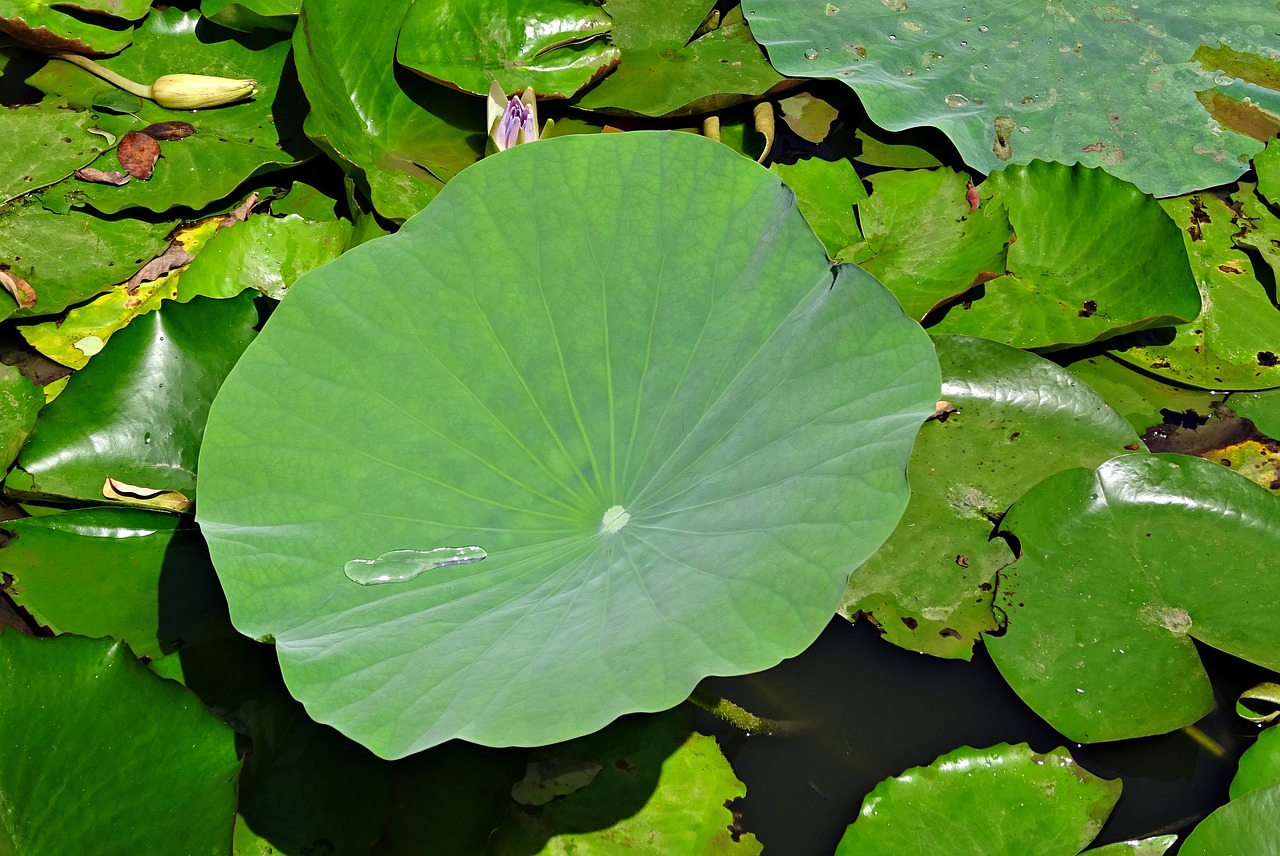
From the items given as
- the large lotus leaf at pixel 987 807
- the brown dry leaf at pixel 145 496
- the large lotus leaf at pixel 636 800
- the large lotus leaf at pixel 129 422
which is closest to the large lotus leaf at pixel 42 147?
the large lotus leaf at pixel 129 422

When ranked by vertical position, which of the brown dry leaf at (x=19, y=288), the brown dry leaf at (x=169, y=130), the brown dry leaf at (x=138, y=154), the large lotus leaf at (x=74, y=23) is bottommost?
the brown dry leaf at (x=19, y=288)

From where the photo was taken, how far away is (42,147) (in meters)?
2.93

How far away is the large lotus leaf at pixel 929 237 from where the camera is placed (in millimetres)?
2658

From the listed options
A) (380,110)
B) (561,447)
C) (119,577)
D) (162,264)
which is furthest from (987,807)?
(162,264)

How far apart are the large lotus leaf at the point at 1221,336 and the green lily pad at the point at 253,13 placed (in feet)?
9.35

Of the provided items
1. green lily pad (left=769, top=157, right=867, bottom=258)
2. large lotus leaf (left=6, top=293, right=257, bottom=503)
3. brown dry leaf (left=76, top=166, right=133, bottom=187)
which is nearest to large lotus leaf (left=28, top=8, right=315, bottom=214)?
brown dry leaf (left=76, top=166, right=133, bottom=187)

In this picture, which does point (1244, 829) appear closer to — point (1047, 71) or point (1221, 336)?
point (1221, 336)

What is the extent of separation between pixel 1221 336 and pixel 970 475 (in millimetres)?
988

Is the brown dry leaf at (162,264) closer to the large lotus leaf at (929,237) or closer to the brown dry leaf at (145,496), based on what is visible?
the brown dry leaf at (145,496)

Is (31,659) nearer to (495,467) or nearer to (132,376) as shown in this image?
(132,376)

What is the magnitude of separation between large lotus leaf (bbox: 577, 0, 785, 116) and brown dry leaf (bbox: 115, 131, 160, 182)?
1367mm

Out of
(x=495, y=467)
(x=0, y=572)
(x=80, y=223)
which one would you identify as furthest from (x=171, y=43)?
(x=495, y=467)

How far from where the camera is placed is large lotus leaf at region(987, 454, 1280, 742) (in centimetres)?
217

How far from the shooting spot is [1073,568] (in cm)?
229
